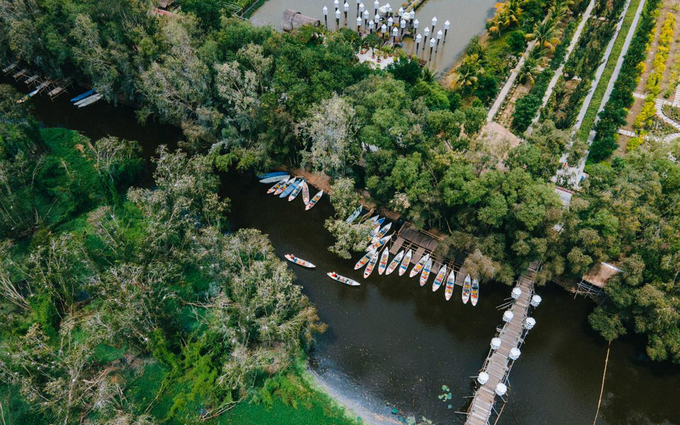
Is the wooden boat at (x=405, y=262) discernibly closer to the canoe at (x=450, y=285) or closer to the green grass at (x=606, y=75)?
the canoe at (x=450, y=285)

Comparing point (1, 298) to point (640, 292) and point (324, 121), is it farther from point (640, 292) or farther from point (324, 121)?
point (640, 292)

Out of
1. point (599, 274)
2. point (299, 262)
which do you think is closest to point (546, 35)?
point (599, 274)

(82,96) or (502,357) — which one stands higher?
(82,96)

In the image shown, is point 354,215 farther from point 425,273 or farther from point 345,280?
point 425,273

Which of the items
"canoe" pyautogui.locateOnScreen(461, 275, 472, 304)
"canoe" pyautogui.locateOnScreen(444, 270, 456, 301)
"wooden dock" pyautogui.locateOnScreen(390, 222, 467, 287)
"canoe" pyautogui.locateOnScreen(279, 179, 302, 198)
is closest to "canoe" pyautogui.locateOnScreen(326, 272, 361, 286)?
"wooden dock" pyautogui.locateOnScreen(390, 222, 467, 287)

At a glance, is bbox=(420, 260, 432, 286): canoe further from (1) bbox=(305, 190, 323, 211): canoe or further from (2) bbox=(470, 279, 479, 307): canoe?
(1) bbox=(305, 190, 323, 211): canoe
